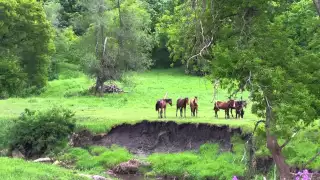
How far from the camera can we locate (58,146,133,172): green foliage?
2844 cm

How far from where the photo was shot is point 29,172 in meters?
20.3

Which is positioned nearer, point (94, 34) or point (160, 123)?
point (160, 123)

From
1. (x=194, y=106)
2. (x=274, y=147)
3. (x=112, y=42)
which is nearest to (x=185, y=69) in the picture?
(x=274, y=147)

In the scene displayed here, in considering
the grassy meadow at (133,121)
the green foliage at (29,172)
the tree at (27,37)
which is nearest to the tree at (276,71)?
the grassy meadow at (133,121)

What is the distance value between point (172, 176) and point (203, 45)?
30.4ft

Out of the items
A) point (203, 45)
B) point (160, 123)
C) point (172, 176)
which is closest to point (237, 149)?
point (172, 176)

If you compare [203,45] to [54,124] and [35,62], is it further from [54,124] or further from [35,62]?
[35,62]

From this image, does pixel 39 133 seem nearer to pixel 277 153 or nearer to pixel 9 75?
pixel 9 75

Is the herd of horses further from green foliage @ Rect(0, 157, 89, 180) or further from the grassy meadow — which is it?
green foliage @ Rect(0, 157, 89, 180)

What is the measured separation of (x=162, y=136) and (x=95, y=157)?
386 centimetres

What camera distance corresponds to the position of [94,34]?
46.5 metres

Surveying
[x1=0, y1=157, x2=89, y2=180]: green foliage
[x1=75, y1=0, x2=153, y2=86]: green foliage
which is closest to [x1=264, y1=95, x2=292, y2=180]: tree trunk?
[x1=0, y1=157, x2=89, y2=180]: green foliage

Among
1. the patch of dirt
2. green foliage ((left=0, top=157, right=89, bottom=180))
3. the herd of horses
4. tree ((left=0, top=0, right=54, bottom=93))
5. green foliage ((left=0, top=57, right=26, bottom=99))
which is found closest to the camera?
green foliage ((left=0, top=157, right=89, bottom=180))

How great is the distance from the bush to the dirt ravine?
45.9 inches
